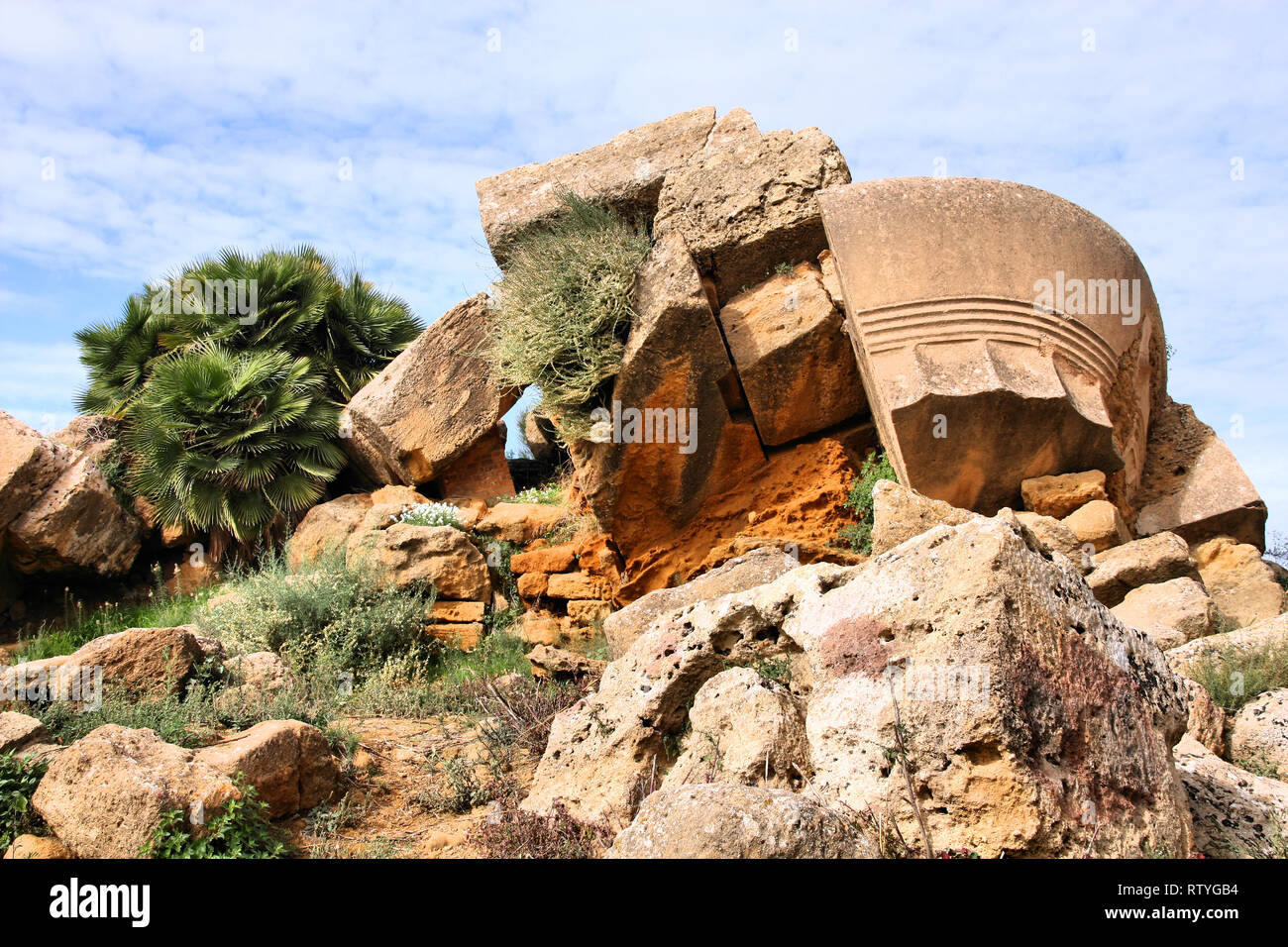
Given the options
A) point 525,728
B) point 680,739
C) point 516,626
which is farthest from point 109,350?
point 680,739

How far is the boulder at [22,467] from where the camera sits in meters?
9.93

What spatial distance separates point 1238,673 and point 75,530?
10372mm

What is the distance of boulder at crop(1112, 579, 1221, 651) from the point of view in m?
5.37

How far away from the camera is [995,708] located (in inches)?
119

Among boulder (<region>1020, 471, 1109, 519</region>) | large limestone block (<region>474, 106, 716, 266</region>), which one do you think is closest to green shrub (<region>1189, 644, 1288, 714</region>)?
boulder (<region>1020, 471, 1109, 519</region>)

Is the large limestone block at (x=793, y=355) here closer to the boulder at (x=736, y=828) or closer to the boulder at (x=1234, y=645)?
the boulder at (x=1234, y=645)

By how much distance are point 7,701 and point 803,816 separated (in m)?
4.48

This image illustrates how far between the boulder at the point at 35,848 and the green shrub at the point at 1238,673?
4.97 metres

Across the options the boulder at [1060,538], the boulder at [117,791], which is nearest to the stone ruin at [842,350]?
the boulder at [1060,538]

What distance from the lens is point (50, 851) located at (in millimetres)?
3865

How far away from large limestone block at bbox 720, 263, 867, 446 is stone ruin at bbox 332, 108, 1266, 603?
0.05ft

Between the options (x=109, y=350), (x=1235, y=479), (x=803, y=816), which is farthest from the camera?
(x=109, y=350)

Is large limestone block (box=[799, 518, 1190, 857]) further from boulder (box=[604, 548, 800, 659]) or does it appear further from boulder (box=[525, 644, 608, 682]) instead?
boulder (box=[525, 644, 608, 682])
